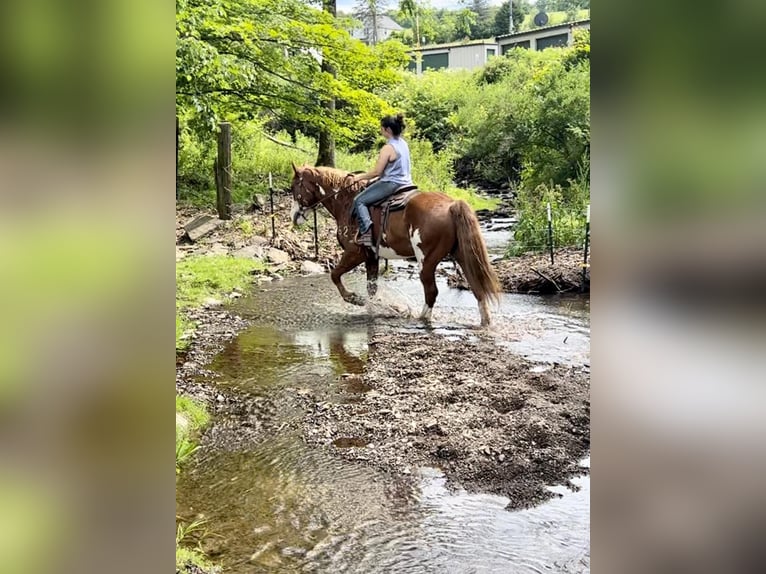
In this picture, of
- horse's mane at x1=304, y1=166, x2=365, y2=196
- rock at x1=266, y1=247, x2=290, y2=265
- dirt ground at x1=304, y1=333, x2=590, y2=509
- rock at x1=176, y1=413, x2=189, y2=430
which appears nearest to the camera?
dirt ground at x1=304, y1=333, x2=590, y2=509

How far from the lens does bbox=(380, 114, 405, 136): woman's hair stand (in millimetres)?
3850

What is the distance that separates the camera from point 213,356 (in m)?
3.63

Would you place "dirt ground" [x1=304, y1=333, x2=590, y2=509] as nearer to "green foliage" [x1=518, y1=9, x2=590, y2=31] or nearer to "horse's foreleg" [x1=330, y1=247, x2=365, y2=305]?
"horse's foreleg" [x1=330, y1=247, x2=365, y2=305]

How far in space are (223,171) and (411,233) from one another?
119 cm

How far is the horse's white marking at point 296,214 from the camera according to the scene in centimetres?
412

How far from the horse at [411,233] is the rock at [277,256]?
0.69 feet

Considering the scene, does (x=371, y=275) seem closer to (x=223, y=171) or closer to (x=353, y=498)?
(x=223, y=171)

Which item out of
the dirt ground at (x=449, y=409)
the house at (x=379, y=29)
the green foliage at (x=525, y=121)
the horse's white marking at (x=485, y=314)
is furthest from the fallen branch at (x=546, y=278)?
the house at (x=379, y=29)

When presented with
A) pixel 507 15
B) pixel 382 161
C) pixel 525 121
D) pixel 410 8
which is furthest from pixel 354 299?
pixel 507 15

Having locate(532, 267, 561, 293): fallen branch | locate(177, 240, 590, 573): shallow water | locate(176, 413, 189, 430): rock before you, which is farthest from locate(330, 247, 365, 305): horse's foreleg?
locate(176, 413, 189, 430): rock

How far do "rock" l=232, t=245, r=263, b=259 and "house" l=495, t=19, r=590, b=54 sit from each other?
1829mm

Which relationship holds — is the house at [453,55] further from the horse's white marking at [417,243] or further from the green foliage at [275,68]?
the horse's white marking at [417,243]
